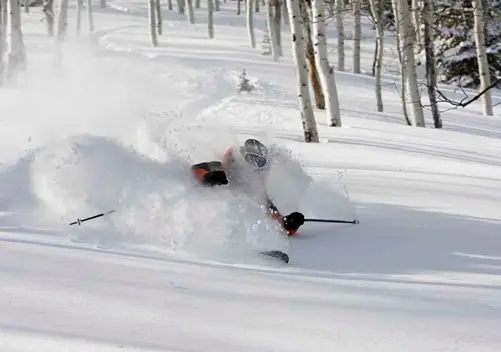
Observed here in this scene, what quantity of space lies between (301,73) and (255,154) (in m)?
4.94

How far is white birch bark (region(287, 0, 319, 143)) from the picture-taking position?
38.4 feet

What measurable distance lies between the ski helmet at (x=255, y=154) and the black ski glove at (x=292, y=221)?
28.5 inches

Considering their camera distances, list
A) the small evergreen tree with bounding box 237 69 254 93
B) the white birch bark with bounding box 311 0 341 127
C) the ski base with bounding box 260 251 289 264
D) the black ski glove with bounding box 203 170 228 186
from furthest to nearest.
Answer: the small evergreen tree with bounding box 237 69 254 93
the white birch bark with bounding box 311 0 341 127
the black ski glove with bounding box 203 170 228 186
the ski base with bounding box 260 251 289 264

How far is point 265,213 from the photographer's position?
632cm

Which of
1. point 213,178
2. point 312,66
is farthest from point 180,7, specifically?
point 213,178

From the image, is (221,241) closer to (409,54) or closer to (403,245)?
(403,245)

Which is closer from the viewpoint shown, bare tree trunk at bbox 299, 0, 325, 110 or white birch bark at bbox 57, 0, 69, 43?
bare tree trunk at bbox 299, 0, 325, 110

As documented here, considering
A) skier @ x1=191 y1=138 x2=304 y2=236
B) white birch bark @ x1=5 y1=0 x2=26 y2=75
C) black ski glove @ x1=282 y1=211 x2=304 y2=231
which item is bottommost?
black ski glove @ x1=282 y1=211 x2=304 y2=231

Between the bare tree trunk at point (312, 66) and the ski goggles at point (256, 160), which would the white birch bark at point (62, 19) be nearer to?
the bare tree trunk at point (312, 66)

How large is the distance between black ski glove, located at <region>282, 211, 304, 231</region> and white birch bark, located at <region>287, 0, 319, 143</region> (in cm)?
553

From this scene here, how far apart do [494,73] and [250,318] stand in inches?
872

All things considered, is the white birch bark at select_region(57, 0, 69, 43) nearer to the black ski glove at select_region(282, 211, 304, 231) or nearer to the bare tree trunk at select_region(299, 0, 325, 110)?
the bare tree trunk at select_region(299, 0, 325, 110)

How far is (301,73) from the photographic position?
38.5ft

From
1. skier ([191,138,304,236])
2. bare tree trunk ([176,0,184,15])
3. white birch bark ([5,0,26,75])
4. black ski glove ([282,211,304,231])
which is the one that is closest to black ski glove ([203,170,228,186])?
skier ([191,138,304,236])
